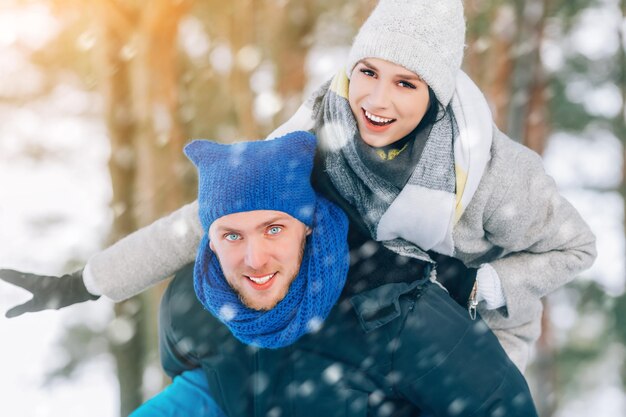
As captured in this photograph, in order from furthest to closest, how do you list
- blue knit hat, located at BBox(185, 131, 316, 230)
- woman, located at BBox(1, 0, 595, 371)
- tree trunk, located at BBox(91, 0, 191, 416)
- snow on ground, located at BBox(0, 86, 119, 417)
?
1. snow on ground, located at BBox(0, 86, 119, 417)
2. tree trunk, located at BBox(91, 0, 191, 416)
3. woman, located at BBox(1, 0, 595, 371)
4. blue knit hat, located at BBox(185, 131, 316, 230)

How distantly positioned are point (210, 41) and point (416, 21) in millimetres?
6659

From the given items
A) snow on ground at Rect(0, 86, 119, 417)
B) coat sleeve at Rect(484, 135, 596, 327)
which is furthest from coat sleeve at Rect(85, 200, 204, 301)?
snow on ground at Rect(0, 86, 119, 417)

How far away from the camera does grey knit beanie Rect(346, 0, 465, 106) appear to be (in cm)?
213

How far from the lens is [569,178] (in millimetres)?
10727

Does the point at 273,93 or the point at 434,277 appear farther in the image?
the point at 273,93

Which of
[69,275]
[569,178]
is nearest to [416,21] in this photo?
[69,275]

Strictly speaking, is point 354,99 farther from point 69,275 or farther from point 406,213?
point 69,275

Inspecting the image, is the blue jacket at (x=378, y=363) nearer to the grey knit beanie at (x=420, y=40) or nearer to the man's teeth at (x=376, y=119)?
the man's teeth at (x=376, y=119)

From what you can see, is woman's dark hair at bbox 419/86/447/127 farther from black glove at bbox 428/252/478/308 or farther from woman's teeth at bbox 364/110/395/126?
black glove at bbox 428/252/478/308

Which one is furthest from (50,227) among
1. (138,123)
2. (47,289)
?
(47,289)

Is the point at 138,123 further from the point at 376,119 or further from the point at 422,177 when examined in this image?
the point at 422,177

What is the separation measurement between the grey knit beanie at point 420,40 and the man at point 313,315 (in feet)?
1.34

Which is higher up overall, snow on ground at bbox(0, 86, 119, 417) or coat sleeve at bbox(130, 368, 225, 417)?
coat sleeve at bbox(130, 368, 225, 417)

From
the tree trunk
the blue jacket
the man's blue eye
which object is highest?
the man's blue eye
